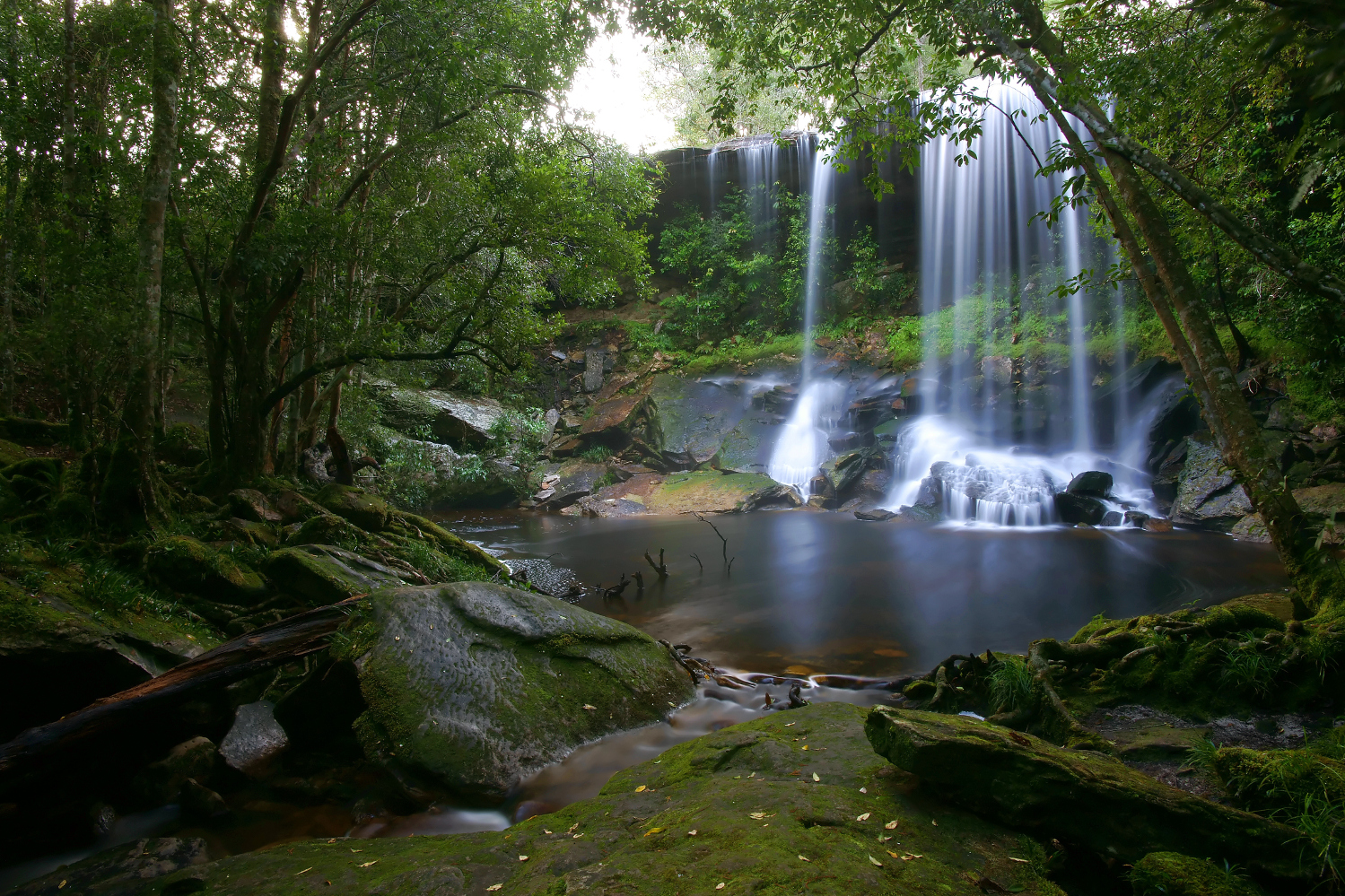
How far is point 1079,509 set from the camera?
1341 cm

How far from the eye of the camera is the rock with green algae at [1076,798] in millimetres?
2186

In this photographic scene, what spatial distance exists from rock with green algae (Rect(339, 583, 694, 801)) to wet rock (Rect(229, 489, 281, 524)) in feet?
13.0

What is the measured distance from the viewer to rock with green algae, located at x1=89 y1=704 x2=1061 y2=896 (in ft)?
6.83

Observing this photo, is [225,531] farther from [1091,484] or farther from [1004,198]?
[1004,198]

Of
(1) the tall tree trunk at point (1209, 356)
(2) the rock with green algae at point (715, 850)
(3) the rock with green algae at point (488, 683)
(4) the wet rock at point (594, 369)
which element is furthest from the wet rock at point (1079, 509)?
(4) the wet rock at point (594, 369)

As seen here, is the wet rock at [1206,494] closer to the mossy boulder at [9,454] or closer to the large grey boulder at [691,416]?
the large grey boulder at [691,416]

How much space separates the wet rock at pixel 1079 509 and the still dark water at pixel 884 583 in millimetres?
540

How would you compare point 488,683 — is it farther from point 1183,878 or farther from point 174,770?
point 1183,878

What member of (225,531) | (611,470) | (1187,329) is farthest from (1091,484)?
(225,531)

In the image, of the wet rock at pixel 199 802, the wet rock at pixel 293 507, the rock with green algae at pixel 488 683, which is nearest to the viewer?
the wet rock at pixel 199 802

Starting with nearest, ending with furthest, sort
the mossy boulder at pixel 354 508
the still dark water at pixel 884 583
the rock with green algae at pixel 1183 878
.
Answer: the rock with green algae at pixel 1183 878
the still dark water at pixel 884 583
the mossy boulder at pixel 354 508

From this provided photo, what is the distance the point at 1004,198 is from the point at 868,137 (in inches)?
817

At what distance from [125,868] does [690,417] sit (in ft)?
63.1

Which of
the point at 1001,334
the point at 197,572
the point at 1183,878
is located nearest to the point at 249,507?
the point at 197,572
